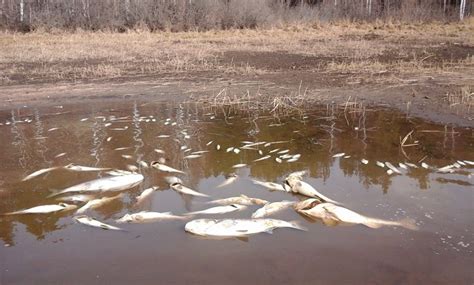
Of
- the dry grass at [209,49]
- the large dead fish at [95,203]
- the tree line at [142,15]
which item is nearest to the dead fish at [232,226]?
the large dead fish at [95,203]

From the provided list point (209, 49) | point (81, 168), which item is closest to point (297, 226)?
point (81, 168)

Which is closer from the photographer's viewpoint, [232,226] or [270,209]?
[232,226]

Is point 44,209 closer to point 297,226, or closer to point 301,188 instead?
point 297,226

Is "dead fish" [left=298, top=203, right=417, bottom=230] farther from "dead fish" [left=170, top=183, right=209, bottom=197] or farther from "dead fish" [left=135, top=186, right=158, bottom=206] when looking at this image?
"dead fish" [left=135, top=186, right=158, bottom=206]

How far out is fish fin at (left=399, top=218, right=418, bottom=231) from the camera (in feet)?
13.9

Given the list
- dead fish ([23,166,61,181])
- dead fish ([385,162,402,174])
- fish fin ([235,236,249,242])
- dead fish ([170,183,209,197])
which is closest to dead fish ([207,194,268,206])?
dead fish ([170,183,209,197])

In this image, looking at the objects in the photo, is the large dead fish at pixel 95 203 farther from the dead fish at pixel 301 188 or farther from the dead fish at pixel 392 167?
the dead fish at pixel 392 167

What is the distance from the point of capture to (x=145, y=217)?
4.46m

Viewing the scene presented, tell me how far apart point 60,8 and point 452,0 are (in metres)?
27.7

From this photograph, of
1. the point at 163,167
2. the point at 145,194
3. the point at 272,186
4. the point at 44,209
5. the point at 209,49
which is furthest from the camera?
the point at 209,49

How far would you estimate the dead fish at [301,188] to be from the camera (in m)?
4.90

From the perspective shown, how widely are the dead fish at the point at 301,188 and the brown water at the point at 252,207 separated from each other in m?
0.09

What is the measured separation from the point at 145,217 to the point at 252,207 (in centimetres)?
102

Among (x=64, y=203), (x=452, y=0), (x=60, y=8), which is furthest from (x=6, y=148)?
(x=452, y=0)
